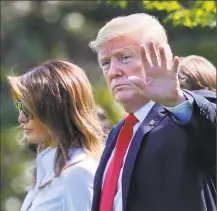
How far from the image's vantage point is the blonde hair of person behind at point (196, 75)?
16.5 ft

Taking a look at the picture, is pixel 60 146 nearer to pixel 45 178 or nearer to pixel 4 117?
pixel 45 178

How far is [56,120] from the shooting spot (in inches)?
167

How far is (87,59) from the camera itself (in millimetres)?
15672

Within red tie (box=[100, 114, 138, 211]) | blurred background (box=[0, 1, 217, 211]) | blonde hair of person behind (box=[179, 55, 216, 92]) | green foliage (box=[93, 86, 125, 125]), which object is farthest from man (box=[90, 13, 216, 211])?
blurred background (box=[0, 1, 217, 211])

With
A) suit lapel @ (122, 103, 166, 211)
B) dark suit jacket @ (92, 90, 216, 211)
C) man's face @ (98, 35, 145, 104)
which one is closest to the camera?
dark suit jacket @ (92, 90, 216, 211)

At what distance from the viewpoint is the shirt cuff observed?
3.14 metres

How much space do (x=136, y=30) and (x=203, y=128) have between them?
70 centimetres

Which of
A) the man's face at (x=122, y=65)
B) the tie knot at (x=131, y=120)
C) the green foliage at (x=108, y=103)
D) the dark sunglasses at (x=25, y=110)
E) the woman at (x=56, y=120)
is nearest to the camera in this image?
the man's face at (x=122, y=65)

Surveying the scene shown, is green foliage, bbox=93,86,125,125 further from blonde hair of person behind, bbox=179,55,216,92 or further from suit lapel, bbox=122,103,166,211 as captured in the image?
suit lapel, bbox=122,103,166,211

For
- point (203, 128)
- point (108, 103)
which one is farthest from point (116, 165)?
point (108, 103)

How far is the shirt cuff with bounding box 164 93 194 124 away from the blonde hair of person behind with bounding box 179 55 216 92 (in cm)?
181

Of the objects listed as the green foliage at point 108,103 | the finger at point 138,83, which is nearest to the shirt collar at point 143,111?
the finger at point 138,83

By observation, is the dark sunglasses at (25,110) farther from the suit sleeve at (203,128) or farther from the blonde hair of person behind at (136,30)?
the suit sleeve at (203,128)

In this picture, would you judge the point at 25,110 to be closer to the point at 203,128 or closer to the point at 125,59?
the point at 125,59
